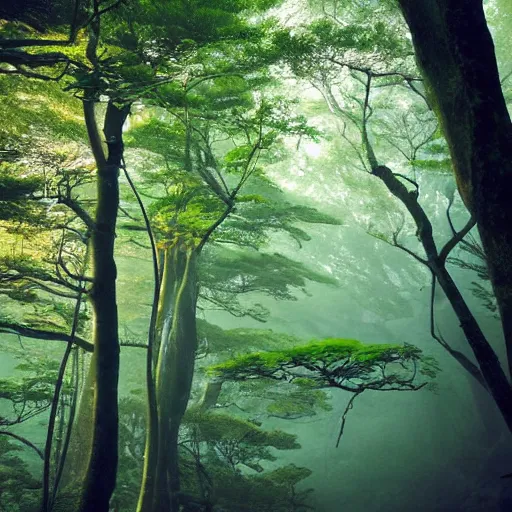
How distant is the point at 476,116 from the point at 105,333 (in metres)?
5.20

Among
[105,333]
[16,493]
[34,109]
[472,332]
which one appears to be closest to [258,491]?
[16,493]

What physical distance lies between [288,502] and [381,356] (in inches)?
265

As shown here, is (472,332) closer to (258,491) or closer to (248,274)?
(258,491)

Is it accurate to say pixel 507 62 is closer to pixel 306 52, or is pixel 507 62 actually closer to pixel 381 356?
pixel 306 52

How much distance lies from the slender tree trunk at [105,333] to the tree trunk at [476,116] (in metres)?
4.19

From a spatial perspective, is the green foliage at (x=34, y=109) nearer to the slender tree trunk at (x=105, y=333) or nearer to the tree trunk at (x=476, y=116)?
the slender tree trunk at (x=105, y=333)

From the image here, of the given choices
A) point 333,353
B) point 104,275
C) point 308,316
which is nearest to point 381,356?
point 333,353

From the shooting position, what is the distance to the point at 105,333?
19.7 ft

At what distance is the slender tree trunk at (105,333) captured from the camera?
5.40 m

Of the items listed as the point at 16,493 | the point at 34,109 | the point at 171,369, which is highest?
the point at 34,109

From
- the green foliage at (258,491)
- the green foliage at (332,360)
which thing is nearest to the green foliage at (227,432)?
the green foliage at (258,491)

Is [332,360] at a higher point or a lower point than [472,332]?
lower

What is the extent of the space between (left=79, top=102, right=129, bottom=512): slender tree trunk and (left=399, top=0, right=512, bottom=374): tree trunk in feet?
13.7

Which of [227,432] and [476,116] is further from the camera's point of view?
[227,432]
